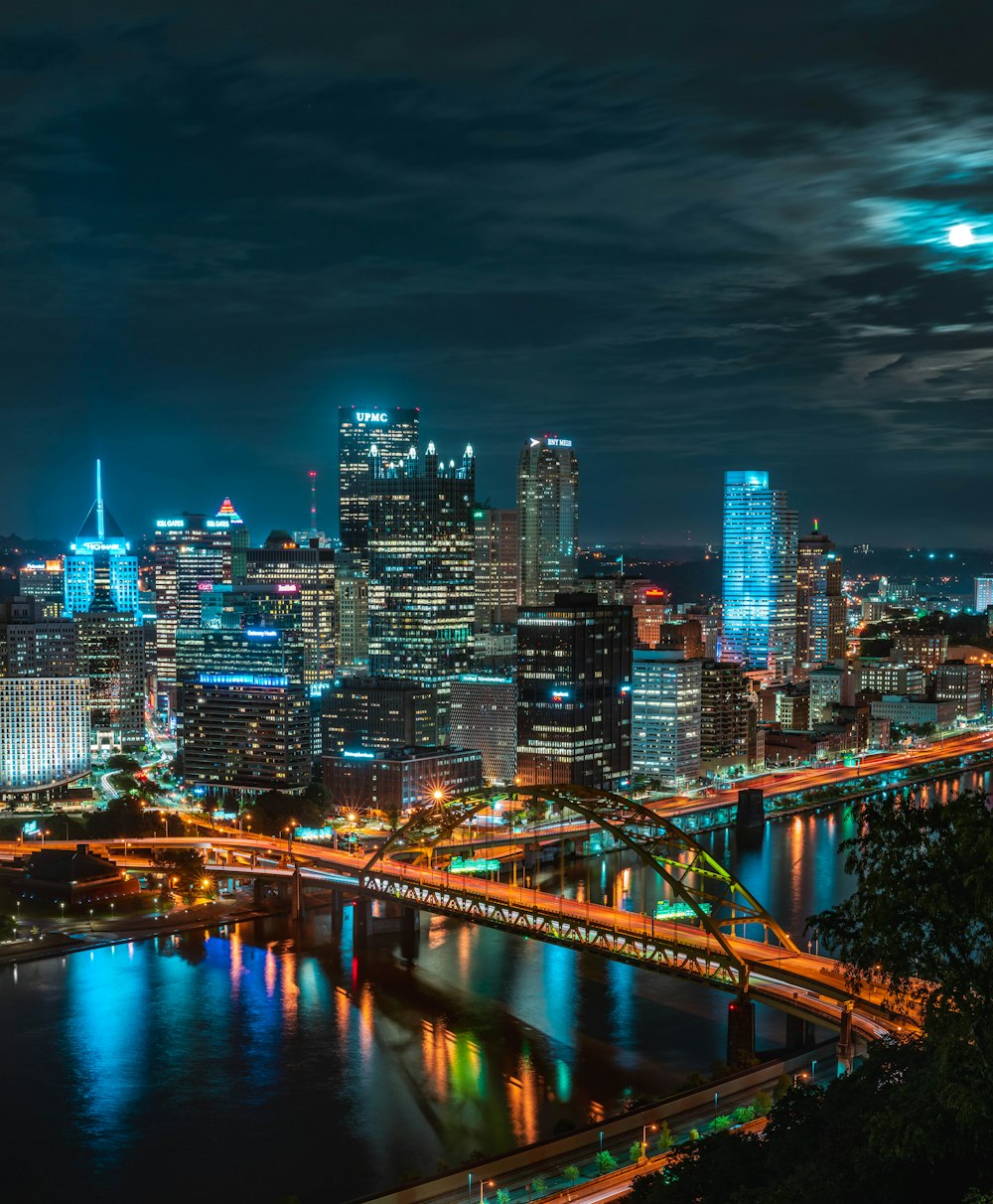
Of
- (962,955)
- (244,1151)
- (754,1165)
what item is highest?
(962,955)

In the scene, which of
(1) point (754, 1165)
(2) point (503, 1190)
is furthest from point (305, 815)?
(1) point (754, 1165)

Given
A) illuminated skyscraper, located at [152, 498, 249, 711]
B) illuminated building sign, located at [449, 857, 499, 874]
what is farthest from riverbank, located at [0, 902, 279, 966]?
illuminated skyscraper, located at [152, 498, 249, 711]

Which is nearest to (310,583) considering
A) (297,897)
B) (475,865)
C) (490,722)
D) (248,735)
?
(490,722)

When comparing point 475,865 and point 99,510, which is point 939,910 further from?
point 99,510

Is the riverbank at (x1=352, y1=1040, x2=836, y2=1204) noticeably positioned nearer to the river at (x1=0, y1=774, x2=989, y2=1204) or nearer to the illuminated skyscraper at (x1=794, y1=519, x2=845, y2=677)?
the river at (x1=0, y1=774, x2=989, y2=1204)

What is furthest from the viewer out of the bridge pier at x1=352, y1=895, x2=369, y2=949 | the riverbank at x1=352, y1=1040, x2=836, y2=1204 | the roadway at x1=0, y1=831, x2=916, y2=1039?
the bridge pier at x1=352, y1=895, x2=369, y2=949

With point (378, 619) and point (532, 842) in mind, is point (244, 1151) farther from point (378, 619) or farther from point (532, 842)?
point (378, 619)

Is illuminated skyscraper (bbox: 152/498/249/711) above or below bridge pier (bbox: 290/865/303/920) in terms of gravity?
above
